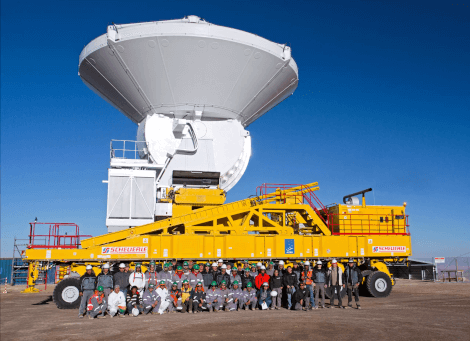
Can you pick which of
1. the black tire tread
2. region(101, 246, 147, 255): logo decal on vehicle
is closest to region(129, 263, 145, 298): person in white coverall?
region(101, 246, 147, 255): logo decal on vehicle

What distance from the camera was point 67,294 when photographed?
47.9ft

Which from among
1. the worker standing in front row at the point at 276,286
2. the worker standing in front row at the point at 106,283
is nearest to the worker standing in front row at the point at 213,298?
the worker standing in front row at the point at 276,286

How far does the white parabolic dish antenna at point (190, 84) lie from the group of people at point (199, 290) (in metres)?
8.29

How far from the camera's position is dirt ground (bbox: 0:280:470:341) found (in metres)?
9.62

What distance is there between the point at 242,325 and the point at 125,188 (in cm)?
1063

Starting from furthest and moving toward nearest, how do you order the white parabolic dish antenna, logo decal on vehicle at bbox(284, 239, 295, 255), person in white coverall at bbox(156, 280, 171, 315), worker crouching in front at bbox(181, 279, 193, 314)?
the white parabolic dish antenna, logo decal on vehicle at bbox(284, 239, 295, 255), worker crouching in front at bbox(181, 279, 193, 314), person in white coverall at bbox(156, 280, 171, 315)

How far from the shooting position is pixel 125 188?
19.7 m

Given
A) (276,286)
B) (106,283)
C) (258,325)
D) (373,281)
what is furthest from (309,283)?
(106,283)

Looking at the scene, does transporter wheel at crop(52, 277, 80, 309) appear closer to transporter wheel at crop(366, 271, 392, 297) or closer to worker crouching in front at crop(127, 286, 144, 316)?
worker crouching in front at crop(127, 286, 144, 316)

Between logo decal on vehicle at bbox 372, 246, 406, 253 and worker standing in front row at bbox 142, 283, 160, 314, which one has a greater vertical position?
logo decal on vehicle at bbox 372, 246, 406, 253

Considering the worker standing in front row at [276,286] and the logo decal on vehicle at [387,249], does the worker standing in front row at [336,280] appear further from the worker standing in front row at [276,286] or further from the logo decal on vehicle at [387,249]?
the logo decal on vehicle at [387,249]

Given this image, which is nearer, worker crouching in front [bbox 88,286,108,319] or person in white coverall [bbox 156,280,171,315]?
worker crouching in front [bbox 88,286,108,319]

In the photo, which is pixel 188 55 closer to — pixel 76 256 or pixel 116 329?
pixel 76 256

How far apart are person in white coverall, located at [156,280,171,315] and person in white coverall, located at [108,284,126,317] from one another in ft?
3.55
